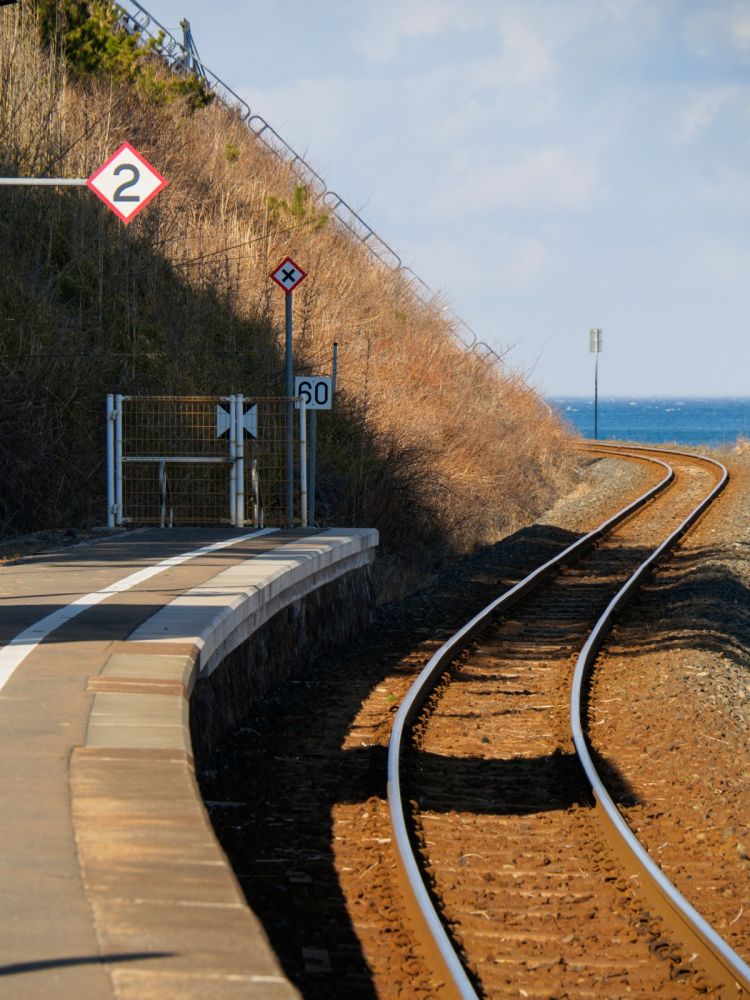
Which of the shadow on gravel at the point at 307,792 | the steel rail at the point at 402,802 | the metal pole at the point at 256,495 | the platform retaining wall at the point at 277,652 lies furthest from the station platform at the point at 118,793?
the metal pole at the point at 256,495

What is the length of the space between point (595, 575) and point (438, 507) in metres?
5.92

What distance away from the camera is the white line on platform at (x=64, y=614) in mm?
8719

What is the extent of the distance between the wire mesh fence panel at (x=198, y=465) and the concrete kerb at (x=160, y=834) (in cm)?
761

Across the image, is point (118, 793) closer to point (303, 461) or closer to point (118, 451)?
point (303, 461)

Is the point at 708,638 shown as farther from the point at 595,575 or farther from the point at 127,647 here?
the point at 127,647

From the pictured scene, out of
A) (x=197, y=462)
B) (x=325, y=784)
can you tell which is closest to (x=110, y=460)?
(x=197, y=462)

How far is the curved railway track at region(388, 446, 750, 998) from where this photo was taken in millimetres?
5934

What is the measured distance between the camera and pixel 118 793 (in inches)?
237

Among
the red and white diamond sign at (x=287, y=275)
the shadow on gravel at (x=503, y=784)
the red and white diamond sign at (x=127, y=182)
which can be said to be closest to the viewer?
the shadow on gravel at (x=503, y=784)

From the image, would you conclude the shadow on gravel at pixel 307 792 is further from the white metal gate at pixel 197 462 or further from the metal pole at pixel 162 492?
the metal pole at pixel 162 492

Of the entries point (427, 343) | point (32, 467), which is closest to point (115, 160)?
point (32, 467)

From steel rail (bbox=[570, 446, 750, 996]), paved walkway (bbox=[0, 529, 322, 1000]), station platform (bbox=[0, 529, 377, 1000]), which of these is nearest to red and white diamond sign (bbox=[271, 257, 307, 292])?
station platform (bbox=[0, 529, 377, 1000])

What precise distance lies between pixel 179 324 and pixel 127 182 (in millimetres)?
11962

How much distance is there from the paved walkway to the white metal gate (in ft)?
26.2
